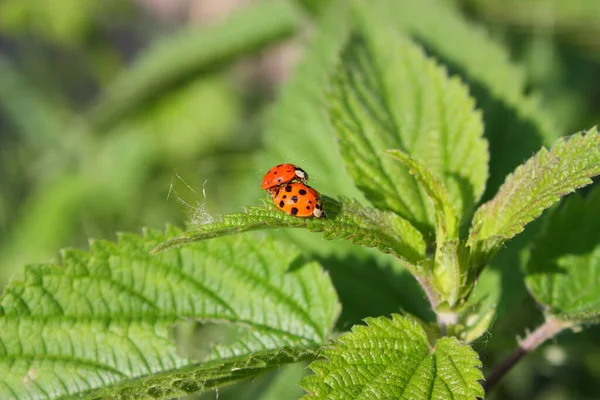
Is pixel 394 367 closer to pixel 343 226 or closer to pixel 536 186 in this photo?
pixel 343 226

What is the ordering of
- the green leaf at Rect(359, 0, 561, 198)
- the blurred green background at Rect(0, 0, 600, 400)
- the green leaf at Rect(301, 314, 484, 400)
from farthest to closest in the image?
the blurred green background at Rect(0, 0, 600, 400) → the green leaf at Rect(359, 0, 561, 198) → the green leaf at Rect(301, 314, 484, 400)

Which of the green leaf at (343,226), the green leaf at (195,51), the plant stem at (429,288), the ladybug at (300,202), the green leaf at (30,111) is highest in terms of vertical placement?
the green leaf at (30,111)

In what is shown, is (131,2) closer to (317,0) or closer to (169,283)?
(317,0)

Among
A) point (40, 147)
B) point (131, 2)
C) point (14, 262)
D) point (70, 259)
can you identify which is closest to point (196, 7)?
point (131, 2)

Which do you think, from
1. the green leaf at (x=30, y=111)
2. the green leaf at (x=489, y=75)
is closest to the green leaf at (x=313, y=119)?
the green leaf at (x=489, y=75)

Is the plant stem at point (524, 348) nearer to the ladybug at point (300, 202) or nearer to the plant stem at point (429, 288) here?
the plant stem at point (429, 288)

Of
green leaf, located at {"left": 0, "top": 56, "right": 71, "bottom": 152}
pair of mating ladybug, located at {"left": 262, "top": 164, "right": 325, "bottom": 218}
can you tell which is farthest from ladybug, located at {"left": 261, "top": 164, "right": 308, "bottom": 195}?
green leaf, located at {"left": 0, "top": 56, "right": 71, "bottom": 152}

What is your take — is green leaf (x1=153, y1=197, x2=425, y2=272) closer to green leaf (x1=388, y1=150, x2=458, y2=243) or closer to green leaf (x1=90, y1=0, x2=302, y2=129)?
green leaf (x1=388, y1=150, x2=458, y2=243)
